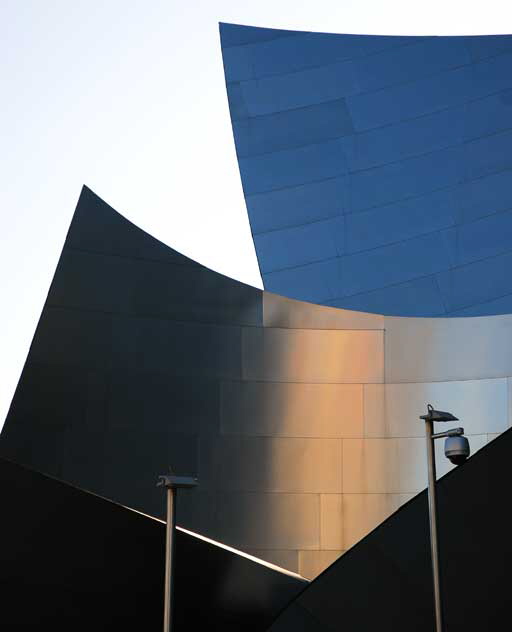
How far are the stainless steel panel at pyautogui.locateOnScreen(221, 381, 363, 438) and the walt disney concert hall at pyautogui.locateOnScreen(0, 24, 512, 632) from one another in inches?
1.2

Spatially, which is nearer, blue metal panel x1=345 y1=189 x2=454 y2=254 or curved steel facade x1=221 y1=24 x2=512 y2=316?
curved steel facade x1=221 y1=24 x2=512 y2=316

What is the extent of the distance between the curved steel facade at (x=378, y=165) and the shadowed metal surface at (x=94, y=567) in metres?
11.2

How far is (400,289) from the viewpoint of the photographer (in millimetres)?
24750

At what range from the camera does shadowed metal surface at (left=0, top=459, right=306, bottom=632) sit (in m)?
13.2

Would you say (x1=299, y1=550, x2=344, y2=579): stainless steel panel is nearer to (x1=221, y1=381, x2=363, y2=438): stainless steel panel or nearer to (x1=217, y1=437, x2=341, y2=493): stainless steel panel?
(x1=217, y1=437, x2=341, y2=493): stainless steel panel

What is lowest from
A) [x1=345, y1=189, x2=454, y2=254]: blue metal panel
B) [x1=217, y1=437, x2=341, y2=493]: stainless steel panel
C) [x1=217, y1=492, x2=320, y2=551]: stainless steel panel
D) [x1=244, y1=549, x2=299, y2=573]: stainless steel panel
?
[x1=244, y1=549, x2=299, y2=573]: stainless steel panel

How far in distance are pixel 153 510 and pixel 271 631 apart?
3.52 m

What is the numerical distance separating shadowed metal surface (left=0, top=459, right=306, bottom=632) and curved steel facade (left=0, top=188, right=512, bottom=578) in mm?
1859

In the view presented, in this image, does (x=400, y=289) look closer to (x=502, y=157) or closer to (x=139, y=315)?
(x=502, y=157)

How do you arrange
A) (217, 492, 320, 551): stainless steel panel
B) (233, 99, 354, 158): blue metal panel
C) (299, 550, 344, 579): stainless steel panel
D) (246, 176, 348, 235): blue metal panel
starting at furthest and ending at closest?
(233, 99, 354, 158): blue metal panel
(246, 176, 348, 235): blue metal panel
(217, 492, 320, 551): stainless steel panel
(299, 550, 344, 579): stainless steel panel

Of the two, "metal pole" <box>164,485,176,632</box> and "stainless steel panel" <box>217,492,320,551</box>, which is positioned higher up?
"stainless steel panel" <box>217,492,320,551</box>

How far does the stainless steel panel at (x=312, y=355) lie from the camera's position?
17078 mm

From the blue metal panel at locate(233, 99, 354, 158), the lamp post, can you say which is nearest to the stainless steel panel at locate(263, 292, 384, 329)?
the lamp post

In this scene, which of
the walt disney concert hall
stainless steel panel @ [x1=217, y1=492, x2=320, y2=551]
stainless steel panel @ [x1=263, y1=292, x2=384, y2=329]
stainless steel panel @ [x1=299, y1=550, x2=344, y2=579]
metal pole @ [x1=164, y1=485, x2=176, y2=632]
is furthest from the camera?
stainless steel panel @ [x1=263, y1=292, x2=384, y2=329]
